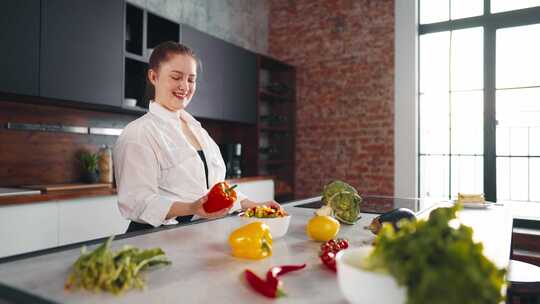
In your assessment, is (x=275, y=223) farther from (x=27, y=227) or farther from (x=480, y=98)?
(x=480, y=98)

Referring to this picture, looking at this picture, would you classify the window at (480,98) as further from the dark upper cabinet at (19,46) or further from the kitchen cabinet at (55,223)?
the dark upper cabinet at (19,46)

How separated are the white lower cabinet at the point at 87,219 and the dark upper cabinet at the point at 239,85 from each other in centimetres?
176

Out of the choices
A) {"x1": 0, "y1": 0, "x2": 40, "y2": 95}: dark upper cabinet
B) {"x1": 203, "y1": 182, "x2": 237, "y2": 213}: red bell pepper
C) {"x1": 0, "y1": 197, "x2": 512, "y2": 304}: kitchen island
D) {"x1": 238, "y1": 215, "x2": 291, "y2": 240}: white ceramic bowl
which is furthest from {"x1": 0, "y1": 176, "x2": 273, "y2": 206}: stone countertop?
{"x1": 238, "y1": 215, "x2": 291, "y2": 240}: white ceramic bowl

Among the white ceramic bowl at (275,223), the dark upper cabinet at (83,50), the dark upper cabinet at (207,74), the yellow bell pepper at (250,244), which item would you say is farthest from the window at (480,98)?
the yellow bell pepper at (250,244)

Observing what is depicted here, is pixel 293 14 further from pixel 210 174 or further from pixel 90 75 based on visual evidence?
pixel 210 174

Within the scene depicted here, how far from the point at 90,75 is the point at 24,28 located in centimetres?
51

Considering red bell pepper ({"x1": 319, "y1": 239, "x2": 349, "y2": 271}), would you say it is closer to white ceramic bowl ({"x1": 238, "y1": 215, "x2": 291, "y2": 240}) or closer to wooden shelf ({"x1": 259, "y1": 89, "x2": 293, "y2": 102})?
white ceramic bowl ({"x1": 238, "y1": 215, "x2": 291, "y2": 240})

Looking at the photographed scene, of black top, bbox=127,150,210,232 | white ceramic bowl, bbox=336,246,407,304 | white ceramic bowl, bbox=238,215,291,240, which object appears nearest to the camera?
white ceramic bowl, bbox=336,246,407,304

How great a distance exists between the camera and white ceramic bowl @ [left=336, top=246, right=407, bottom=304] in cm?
66

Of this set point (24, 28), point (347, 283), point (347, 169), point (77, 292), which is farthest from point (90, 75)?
point (347, 169)

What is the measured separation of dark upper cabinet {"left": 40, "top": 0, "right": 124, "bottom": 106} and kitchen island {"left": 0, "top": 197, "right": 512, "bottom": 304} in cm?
186

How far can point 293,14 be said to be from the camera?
5.54 meters

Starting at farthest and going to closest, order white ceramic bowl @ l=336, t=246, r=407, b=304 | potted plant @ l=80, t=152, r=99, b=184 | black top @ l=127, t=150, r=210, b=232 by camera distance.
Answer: potted plant @ l=80, t=152, r=99, b=184
black top @ l=127, t=150, r=210, b=232
white ceramic bowl @ l=336, t=246, r=407, b=304

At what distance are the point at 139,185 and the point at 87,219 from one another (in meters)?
1.44
